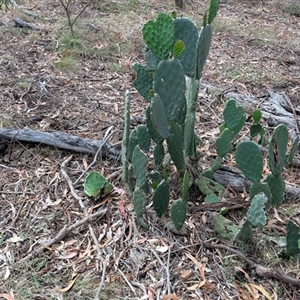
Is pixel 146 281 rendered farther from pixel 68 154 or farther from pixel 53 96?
pixel 53 96

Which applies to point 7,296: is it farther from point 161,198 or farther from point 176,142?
point 176,142

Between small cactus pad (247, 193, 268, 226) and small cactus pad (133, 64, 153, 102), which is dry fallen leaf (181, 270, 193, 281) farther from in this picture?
small cactus pad (133, 64, 153, 102)

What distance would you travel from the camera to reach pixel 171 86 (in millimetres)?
1636

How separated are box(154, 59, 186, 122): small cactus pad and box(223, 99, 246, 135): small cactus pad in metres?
0.33

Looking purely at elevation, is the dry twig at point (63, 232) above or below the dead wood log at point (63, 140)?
below

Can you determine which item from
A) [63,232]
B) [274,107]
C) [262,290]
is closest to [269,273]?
[262,290]

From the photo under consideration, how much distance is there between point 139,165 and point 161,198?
0.53 feet

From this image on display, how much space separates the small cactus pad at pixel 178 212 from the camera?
63.5 inches

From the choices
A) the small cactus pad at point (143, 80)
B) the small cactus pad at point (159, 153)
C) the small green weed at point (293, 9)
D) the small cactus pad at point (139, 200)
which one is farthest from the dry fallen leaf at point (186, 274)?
the small green weed at point (293, 9)

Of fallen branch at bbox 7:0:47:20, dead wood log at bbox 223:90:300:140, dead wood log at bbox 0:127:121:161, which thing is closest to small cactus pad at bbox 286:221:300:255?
dead wood log at bbox 0:127:121:161

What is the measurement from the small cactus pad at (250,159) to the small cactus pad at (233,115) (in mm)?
320

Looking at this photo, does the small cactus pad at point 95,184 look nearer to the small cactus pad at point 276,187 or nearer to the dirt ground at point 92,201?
the dirt ground at point 92,201

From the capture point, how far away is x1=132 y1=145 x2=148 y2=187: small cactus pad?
5.52 feet

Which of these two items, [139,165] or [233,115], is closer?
[139,165]
